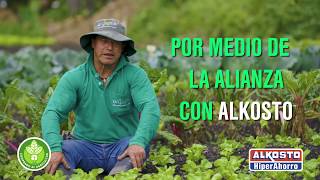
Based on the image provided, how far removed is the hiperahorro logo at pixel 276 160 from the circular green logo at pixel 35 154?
43.4 inches

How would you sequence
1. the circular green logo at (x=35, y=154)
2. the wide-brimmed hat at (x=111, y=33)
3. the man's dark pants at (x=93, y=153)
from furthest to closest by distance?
the man's dark pants at (x=93, y=153) → the wide-brimmed hat at (x=111, y=33) → the circular green logo at (x=35, y=154)

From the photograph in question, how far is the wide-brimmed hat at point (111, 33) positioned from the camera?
147 inches

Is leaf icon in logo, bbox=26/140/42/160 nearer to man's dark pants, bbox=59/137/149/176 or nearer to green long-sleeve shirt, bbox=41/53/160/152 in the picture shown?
green long-sleeve shirt, bbox=41/53/160/152

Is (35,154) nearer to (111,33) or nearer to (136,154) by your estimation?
(136,154)

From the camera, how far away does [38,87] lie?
670 centimetres

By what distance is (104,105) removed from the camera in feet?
12.8

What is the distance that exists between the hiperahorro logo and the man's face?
0.94 meters

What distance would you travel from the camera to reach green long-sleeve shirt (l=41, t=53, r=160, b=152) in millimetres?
3779

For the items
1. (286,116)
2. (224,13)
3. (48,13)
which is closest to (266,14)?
(224,13)

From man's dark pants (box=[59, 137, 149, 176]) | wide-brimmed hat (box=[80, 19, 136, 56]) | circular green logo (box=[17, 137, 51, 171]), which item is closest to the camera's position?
circular green logo (box=[17, 137, 51, 171])

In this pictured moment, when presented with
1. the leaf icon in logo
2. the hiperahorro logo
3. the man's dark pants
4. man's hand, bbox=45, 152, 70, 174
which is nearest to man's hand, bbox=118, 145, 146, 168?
the man's dark pants

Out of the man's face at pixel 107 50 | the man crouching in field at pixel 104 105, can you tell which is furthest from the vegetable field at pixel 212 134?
the man's face at pixel 107 50

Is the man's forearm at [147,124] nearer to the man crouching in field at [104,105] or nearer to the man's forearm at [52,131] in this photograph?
the man crouching in field at [104,105]

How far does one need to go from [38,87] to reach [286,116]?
3.08m
